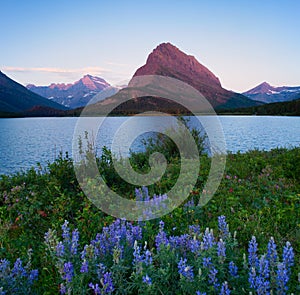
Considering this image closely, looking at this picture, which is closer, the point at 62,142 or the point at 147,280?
the point at 147,280

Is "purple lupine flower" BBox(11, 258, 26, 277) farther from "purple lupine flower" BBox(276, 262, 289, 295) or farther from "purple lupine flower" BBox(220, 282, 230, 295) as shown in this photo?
"purple lupine flower" BBox(276, 262, 289, 295)

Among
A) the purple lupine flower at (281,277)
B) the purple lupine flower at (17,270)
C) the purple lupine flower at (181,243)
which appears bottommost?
the purple lupine flower at (17,270)

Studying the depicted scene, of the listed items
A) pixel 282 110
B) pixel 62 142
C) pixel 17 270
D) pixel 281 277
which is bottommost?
pixel 62 142

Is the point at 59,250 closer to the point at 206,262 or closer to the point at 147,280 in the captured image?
the point at 147,280

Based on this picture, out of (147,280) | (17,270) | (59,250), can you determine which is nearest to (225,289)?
(147,280)

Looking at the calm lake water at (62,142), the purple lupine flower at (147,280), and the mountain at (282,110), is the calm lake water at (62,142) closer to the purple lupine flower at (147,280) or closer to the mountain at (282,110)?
the purple lupine flower at (147,280)

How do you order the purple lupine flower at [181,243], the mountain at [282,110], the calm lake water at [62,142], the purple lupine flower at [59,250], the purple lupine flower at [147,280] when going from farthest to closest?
the mountain at [282,110] → the calm lake water at [62,142] → the purple lupine flower at [181,243] → the purple lupine flower at [59,250] → the purple lupine flower at [147,280]

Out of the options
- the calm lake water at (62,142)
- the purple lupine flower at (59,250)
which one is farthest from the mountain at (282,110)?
the purple lupine flower at (59,250)

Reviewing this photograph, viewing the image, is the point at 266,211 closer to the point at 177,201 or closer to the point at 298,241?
the point at 298,241

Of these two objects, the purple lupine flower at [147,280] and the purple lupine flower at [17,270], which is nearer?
the purple lupine flower at [147,280]

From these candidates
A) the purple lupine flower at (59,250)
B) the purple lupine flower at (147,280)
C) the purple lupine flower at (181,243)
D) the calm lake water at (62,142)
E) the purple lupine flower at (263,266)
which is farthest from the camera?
the calm lake water at (62,142)

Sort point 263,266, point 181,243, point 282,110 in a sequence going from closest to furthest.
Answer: point 263,266 < point 181,243 < point 282,110

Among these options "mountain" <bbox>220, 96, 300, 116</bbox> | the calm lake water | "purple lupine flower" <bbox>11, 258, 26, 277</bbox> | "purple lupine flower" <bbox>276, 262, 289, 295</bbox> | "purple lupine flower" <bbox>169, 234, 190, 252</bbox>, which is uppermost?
"mountain" <bbox>220, 96, 300, 116</bbox>

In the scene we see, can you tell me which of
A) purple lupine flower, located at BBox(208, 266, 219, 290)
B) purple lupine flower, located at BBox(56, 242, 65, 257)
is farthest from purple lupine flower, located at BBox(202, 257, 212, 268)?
purple lupine flower, located at BBox(56, 242, 65, 257)
